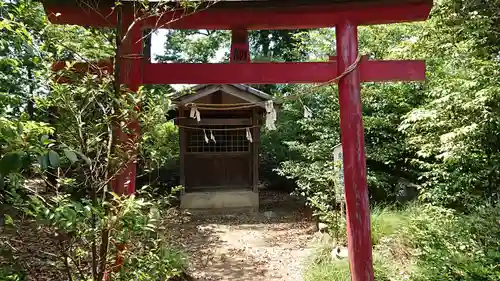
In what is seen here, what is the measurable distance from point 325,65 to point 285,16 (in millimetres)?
699

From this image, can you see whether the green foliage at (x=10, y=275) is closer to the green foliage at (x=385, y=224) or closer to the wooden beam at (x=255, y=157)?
the green foliage at (x=385, y=224)

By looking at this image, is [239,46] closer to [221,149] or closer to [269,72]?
[269,72]

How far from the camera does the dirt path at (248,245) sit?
19.2 ft

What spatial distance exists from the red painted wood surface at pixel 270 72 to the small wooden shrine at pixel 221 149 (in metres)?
6.07

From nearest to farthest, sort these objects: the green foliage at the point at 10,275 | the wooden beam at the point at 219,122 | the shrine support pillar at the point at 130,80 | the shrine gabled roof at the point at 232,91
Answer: the green foliage at the point at 10,275 → the shrine support pillar at the point at 130,80 → the shrine gabled roof at the point at 232,91 → the wooden beam at the point at 219,122

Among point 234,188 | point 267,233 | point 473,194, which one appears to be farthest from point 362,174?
point 234,188

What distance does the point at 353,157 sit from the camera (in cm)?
407

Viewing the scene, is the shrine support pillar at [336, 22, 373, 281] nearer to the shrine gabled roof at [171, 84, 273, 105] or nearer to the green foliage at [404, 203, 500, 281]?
the green foliage at [404, 203, 500, 281]

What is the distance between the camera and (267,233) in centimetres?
833

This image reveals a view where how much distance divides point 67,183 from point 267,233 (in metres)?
6.67

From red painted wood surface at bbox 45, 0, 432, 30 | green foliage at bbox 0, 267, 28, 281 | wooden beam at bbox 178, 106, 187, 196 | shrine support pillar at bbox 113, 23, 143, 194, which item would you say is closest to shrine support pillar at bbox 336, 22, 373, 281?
red painted wood surface at bbox 45, 0, 432, 30

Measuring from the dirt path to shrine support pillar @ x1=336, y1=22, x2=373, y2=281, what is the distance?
173cm

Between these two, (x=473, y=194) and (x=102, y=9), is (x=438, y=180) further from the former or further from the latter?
(x=102, y=9)

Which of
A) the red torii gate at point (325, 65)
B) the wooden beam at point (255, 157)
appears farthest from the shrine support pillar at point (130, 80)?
the wooden beam at point (255, 157)
